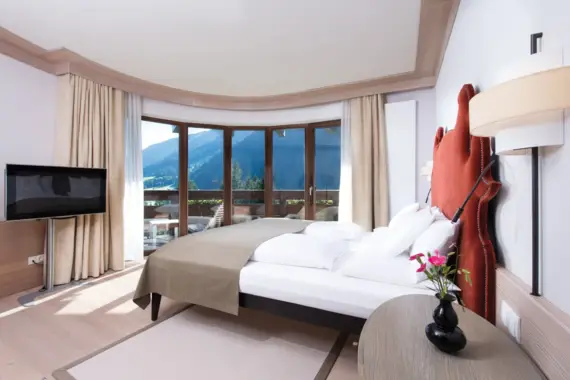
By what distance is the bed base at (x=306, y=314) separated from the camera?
162 cm

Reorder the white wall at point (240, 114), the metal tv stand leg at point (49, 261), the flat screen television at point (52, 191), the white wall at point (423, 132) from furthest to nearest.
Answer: the white wall at point (240, 114) < the white wall at point (423, 132) < the metal tv stand leg at point (49, 261) < the flat screen television at point (52, 191)

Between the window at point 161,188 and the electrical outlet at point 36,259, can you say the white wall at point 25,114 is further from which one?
the window at point 161,188

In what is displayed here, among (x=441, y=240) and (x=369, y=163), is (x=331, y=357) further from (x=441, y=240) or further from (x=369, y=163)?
(x=369, y=163)

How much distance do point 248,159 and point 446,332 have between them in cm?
466

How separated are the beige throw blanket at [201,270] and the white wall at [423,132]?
2488 mm

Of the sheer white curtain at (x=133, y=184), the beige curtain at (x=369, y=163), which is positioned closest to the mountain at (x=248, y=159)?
the sheer white curtain at (x=133, y=184)

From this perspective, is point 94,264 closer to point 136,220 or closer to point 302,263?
point 136,220

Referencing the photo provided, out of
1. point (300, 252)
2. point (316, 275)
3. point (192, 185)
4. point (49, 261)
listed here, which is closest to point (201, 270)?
point (300, 252)

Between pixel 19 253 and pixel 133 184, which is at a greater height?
pixel 133 184

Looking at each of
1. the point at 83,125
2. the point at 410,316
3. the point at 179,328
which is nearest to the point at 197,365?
the point at 179,328

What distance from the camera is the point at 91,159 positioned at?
11.3ft

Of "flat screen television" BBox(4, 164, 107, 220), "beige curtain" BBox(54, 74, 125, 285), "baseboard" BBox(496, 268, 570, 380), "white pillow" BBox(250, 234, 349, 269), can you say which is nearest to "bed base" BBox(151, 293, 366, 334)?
"white pillow" BBox(250, 234, 349, 269)

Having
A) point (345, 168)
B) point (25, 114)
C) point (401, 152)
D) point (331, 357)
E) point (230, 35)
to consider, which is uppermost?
point (230, 35)

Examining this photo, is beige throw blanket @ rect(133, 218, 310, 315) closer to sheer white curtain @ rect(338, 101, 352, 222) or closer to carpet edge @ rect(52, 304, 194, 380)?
carpet edge @ rect(52, 304, 194, 380)
